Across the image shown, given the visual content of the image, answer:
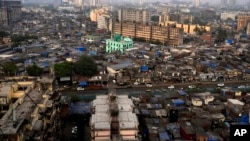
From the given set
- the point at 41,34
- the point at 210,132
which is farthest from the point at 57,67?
the point at 41,34

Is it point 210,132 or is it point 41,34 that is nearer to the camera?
point 210,132

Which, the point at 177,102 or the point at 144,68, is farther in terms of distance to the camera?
the point at 144,68

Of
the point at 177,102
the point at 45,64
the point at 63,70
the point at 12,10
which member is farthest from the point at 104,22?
the point at 177,102

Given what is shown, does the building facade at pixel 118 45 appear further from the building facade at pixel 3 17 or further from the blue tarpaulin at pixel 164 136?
the building facade at pixel 3 17

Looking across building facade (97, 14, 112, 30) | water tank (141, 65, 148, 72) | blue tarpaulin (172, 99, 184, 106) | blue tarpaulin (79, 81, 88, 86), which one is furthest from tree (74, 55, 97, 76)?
building facade (97, 14, 112, 30)

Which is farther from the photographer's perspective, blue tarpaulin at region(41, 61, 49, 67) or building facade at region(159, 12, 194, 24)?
building facade at region(159, 12, 194, 24)

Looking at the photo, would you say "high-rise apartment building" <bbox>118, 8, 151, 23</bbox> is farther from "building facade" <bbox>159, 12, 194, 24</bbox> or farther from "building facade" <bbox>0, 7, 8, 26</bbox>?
"building facade" <bbox>0, 7, 8, 26</bbox>

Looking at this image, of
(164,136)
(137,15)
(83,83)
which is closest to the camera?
(164,136)

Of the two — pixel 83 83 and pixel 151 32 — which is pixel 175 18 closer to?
pixel 151 32

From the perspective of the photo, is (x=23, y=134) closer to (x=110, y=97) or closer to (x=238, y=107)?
(x=110, y=97)
